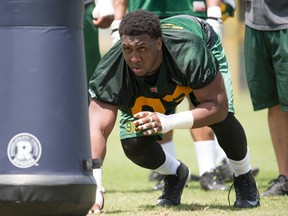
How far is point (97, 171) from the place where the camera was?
598cm

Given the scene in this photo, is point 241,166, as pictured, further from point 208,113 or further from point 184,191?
point 184,191

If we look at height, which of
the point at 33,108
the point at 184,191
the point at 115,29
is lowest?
the point at 184,191

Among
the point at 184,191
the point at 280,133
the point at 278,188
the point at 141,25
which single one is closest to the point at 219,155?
the point at 184,191

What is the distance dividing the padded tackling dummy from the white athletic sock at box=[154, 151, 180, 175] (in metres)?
1.81

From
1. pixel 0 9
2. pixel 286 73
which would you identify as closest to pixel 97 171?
pixel 0 9

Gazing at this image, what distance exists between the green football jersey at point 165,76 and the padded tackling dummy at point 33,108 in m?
0.98

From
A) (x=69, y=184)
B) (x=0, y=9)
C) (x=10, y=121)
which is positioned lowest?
(x=69, y=184)

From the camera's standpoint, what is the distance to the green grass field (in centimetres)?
616

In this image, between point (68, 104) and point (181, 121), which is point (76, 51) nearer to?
point (68, 104)

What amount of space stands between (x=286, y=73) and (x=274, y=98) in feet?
1.03

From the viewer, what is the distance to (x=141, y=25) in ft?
18.5

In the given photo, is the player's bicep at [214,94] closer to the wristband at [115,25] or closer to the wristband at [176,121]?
the wristband at [176,121]

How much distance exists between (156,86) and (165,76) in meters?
0.09

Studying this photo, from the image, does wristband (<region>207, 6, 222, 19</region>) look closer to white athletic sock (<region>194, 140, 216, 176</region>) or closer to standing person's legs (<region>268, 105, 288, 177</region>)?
standing person's legs (<region>268, 105, 288, 177</region>)
